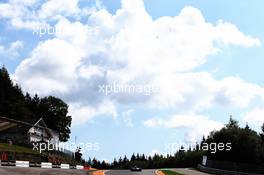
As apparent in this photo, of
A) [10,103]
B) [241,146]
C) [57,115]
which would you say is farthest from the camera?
[57,115]

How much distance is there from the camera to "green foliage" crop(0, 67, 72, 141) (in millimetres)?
134500

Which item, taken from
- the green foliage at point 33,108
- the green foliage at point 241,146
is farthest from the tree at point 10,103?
the green foliage at point 241,146

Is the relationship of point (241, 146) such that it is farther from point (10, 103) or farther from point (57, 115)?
point (57, 115)

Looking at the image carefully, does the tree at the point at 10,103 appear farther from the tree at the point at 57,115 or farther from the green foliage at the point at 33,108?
the tree at the point at 57,115

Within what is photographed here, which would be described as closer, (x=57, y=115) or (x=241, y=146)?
(x=241, y=146)

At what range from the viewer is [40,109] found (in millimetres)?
153125

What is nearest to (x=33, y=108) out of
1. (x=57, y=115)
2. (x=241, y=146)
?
(x=57, y=115)

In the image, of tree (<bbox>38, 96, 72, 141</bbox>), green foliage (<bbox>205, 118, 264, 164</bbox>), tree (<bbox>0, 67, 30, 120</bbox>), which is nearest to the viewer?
green foliage (<bbox>205, 118, 264, 164</bbox>)

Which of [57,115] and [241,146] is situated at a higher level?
[57,115]

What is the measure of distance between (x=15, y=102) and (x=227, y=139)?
242 feet

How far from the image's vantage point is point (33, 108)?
513ft

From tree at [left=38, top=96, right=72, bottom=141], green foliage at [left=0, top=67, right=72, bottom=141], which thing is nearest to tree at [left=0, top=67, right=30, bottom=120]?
green foliage at [left=0, top=67, right=72, bottom=141]

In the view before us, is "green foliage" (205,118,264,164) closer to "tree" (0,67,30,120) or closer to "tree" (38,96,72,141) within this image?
"tree" (0,67,30,120)

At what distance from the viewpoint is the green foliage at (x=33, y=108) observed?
441 feet
